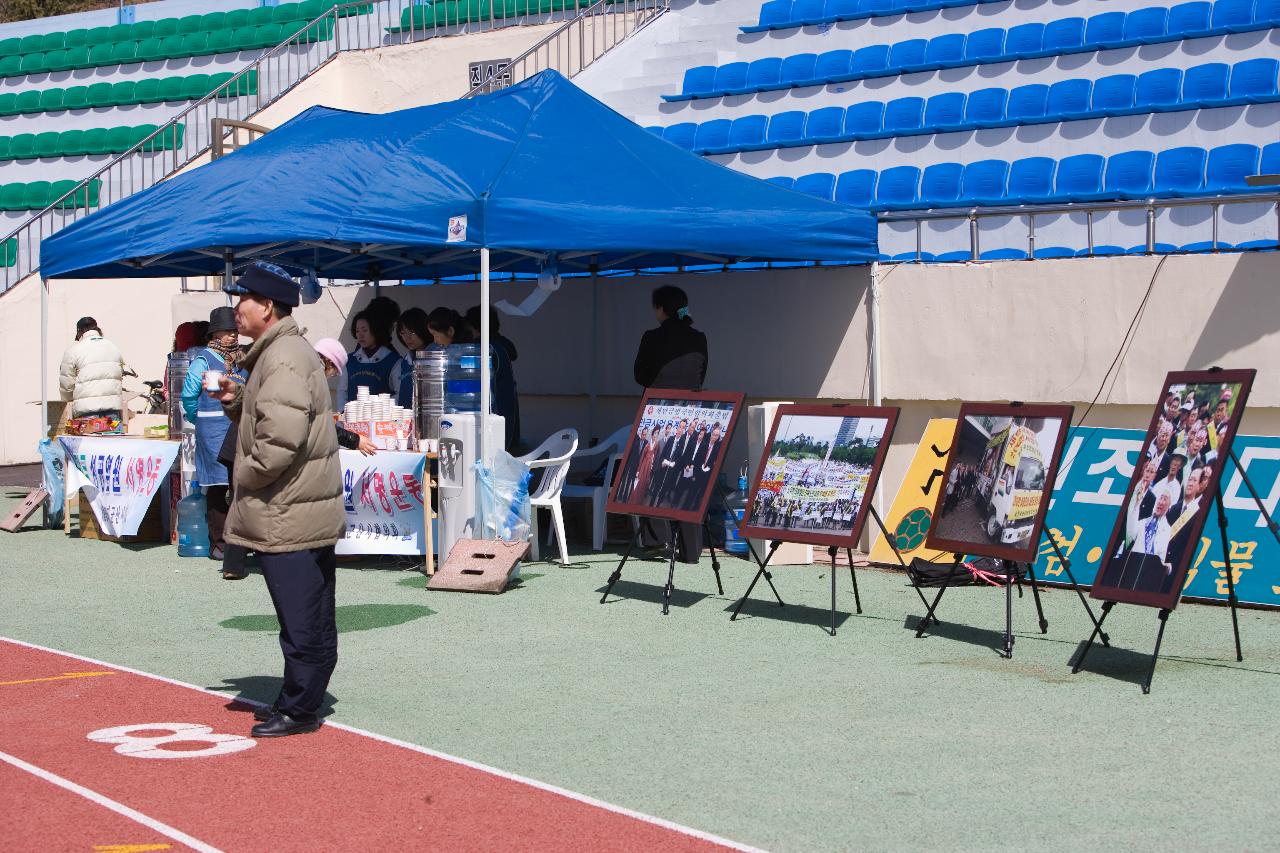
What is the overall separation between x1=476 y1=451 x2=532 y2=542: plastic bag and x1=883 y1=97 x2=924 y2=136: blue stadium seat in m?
8.10

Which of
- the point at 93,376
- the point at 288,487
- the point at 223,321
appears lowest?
the point at 288,487

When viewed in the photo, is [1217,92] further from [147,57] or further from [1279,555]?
[147,57]

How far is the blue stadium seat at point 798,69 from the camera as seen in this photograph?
62.0 feet

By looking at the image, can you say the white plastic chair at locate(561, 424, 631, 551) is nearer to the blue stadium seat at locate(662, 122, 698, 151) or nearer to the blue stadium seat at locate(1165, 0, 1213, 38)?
the blue stadium seat at locate(662, 122, 698, 151)

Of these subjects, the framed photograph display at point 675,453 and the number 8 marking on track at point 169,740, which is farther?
the framed photograph display at point 675,453

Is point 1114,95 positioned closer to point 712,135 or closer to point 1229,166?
point 1229,166

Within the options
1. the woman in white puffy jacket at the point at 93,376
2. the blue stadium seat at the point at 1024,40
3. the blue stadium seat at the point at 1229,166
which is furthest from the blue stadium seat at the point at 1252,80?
the woman in white puffy jacket at the point at 93,376

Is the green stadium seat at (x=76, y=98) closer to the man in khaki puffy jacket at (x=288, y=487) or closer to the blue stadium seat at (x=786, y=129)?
the blue stadium seat at (x=786, y=129)

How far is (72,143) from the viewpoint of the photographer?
26.3 meters

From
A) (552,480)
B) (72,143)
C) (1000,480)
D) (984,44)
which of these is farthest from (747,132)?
(72,143)

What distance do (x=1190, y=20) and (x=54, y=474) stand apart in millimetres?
12414

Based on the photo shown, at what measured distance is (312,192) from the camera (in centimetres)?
1130

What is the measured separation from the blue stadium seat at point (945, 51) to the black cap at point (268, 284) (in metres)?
12.8

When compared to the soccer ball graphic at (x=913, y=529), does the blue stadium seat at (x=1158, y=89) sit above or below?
above
